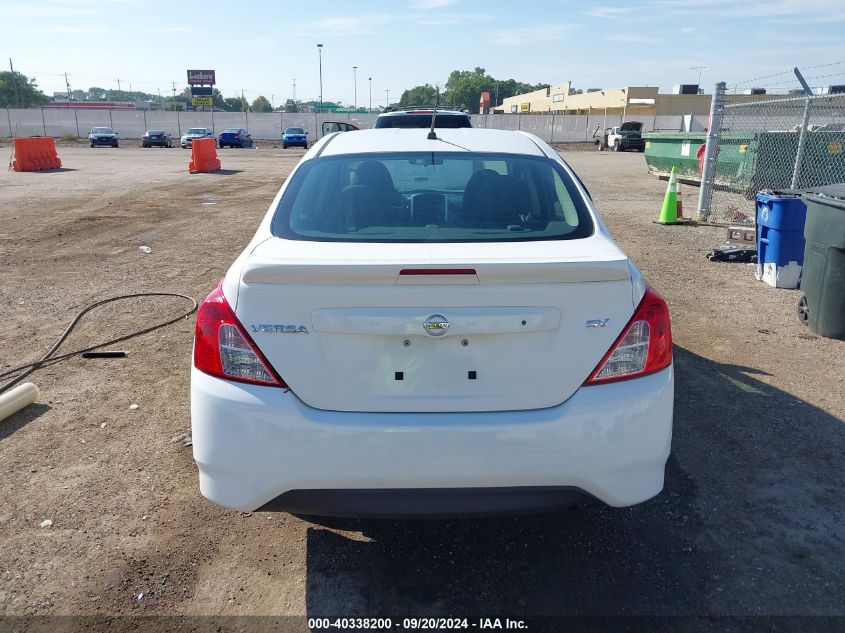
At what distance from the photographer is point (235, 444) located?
245 cm

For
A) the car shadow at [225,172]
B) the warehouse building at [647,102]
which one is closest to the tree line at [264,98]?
the warehouse building at [647,102]

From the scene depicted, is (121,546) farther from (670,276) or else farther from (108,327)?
(670,276)

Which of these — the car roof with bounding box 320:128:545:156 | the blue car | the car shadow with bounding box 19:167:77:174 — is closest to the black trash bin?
the car roof with bounding box 320:128:545:156

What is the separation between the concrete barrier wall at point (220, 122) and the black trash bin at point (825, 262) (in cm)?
4876

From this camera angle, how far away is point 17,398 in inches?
170

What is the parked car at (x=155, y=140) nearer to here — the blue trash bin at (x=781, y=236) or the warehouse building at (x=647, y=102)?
the warehouse building at (x=647, y=102)

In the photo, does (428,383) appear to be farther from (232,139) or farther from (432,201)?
(232,139)

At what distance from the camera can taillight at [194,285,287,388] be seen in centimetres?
245

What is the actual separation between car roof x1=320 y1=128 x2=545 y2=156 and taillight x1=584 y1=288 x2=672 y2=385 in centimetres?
137

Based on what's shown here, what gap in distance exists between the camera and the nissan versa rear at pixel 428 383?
7.82 ft

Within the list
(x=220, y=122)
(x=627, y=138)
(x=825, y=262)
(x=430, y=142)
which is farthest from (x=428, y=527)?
(x=220, y=122)

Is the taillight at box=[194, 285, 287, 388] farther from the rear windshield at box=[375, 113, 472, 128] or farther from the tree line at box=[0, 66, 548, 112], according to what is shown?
the tree line at box=[0, 66, 548, 112]

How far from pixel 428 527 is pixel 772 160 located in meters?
14.0

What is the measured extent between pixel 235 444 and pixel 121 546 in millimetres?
1086
